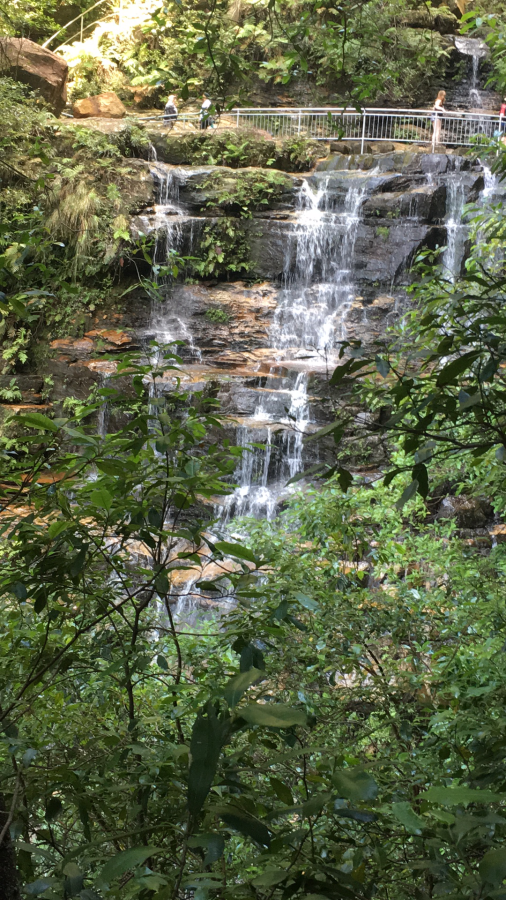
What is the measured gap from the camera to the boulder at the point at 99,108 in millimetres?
14805

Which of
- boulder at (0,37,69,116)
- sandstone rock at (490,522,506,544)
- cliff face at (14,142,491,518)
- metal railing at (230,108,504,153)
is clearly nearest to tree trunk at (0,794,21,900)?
sandstone rock at (490,522,506,544)

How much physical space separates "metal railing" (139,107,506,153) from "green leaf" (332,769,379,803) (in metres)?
16.8

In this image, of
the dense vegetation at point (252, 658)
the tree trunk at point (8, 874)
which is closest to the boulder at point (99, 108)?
the dense vegetation at point (252, 658)

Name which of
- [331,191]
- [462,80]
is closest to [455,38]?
[462,80]

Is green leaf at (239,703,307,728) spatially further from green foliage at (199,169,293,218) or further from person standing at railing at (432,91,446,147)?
person standing at railing at (432,91,446,147)

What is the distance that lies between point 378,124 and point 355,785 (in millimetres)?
18984

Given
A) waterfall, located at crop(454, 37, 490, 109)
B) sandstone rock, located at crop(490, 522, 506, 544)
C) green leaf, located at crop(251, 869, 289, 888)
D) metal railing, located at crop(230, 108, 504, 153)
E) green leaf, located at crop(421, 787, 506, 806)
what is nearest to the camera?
green leaf, located at crop(421, 787, 506, 806)

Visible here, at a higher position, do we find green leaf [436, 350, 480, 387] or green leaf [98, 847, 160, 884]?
green leaf [436, 350, 480, 387]

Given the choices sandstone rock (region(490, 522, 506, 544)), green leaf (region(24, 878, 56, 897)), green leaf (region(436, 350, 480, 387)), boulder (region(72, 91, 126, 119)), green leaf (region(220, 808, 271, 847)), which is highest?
boulder (region(72, 91, 126, 119))

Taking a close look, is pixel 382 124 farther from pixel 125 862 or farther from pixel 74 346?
pixel 125 862

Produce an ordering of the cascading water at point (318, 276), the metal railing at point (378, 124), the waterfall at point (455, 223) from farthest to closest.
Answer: the metal railing at point (378, 124) < the cascading water at point (318, 276) < the waterfall at point (455, 223)

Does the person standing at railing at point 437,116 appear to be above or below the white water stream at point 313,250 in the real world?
above

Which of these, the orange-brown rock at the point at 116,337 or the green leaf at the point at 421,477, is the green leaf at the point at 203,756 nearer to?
the green leaf at the point at 421,477

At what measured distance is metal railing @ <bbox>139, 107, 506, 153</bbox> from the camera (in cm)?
1570
